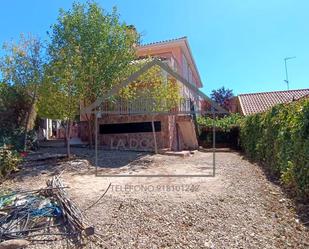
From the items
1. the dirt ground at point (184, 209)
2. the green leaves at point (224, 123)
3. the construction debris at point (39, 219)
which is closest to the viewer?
the dirt ground at point (184, 209)

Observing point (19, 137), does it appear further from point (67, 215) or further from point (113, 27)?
point (67, 215)

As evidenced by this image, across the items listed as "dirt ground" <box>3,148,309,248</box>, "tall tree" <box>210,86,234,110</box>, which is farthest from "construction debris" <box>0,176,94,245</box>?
"tall tree" <box>210,86,234,110</box>

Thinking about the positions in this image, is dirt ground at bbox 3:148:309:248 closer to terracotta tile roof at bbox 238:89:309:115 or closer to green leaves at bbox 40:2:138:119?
green leaves at bbox 40:2:138:119

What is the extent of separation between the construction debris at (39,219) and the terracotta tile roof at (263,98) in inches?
931

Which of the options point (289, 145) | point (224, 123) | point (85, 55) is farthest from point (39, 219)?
point (224, 123)

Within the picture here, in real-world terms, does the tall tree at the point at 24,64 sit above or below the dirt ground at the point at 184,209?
above

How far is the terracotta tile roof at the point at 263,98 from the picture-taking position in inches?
1093

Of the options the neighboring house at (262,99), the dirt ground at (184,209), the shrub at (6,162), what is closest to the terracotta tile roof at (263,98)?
the neighboring house at (262,99)

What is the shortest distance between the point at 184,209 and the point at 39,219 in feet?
9.53

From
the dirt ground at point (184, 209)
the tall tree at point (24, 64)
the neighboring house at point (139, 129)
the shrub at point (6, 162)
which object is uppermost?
the tall tree at point (24, 64)

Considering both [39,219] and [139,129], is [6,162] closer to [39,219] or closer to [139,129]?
[39,219]

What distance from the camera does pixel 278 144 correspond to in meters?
8.33

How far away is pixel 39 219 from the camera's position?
17.8 feet

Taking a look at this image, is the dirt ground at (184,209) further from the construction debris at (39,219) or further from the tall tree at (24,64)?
the tall tree at (24,64)
